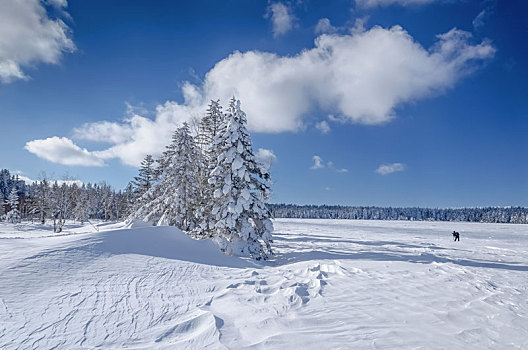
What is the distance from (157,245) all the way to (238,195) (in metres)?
6.20

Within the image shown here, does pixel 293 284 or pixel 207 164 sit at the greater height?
pixel 207 164

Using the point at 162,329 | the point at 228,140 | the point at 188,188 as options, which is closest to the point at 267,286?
the point at 162,329

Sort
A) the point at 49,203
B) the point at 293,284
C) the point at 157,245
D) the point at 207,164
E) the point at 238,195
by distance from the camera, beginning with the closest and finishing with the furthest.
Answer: the point at 293,284 → the point at 157,245 → the point at 238,195 → the point at 207,164 → the point at 49,203

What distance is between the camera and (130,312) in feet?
14.4

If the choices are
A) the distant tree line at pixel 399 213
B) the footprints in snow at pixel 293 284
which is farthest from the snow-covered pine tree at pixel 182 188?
the distant tree line at pixel 399 213

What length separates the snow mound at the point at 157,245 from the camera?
23.8 ft

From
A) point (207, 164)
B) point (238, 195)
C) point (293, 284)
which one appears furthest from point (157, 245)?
point (207, 164)

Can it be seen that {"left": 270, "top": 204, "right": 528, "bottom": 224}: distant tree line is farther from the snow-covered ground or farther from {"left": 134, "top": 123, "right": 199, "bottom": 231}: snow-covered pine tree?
the snow-covered ground

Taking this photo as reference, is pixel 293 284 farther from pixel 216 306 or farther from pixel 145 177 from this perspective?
pixel 145 177

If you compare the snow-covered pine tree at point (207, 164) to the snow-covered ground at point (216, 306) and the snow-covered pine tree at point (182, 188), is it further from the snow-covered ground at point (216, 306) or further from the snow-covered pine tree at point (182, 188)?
the snow-covered ground at point (216, 306)

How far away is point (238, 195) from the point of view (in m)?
14.3

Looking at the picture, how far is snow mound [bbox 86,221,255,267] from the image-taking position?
7.26 meters

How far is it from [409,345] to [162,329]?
12.8 ft

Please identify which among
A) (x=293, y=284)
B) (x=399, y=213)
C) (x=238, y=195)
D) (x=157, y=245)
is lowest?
(x=399, y=213)
